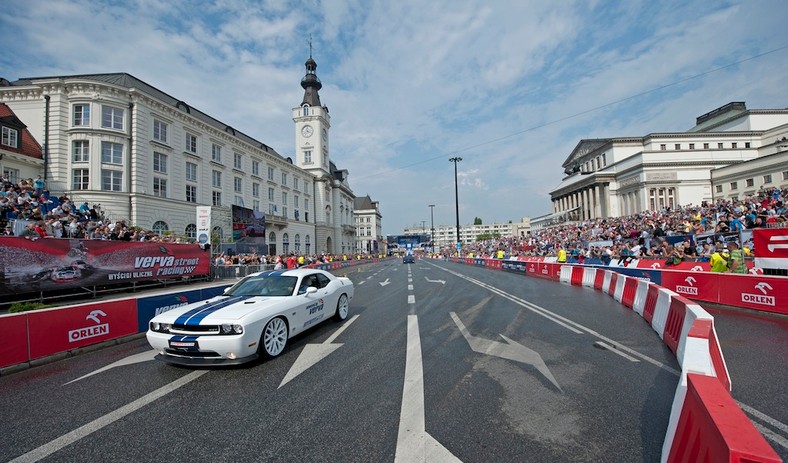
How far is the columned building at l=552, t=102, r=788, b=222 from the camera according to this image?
5959cm

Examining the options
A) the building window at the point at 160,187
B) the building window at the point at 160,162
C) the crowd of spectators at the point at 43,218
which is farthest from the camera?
the building window at the point at 160,162

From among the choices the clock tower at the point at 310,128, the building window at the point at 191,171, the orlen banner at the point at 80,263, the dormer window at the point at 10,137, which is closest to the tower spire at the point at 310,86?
the clock tower at the point at 310,128

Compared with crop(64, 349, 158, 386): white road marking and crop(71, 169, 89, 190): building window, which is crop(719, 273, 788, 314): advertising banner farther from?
crop(71, 169, 89, 190): building window

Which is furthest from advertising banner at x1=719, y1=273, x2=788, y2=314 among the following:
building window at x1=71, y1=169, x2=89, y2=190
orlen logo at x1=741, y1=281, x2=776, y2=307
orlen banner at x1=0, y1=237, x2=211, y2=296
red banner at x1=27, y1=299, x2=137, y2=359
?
building window at x1=71, y1=169, x2=89, y2=190

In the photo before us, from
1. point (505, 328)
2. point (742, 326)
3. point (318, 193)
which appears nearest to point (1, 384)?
point (505, 328)

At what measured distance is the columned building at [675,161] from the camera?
59.6m

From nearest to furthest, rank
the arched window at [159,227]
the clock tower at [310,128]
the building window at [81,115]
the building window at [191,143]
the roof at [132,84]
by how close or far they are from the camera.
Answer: the building window at [81,115] → the roof at [132,84] → the arched window at [159,227] → the building window at [191,143] → the clock tower at [310,128]

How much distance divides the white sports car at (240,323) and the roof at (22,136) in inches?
1275

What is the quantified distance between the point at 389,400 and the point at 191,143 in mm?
42524

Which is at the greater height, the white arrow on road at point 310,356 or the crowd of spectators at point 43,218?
the crowd of spectators at point 43,218

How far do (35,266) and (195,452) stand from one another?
12.4 m

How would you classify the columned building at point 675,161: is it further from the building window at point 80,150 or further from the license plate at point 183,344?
the building window at point 80,150

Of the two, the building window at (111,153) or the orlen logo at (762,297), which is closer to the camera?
the orlen logo at (762,297)

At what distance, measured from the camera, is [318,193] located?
7025cm
